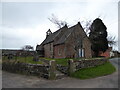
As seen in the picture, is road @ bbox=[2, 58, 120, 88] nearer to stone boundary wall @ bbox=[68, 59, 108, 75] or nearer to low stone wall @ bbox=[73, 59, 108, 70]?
stone boundary wall @ bbox=[68, 59, 108, 75]

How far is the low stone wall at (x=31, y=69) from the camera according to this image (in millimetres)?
12962

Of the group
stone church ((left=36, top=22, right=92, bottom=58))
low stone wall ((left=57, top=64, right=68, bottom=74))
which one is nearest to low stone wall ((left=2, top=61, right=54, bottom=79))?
low stone wall ((left=57, top=64, right=68, bottom=74))

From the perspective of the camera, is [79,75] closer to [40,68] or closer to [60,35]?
[40,68]

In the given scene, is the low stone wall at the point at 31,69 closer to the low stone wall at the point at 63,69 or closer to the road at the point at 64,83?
the road at the point at 64,83

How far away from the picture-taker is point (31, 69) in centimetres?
1434

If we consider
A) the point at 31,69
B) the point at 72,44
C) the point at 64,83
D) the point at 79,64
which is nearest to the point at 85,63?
the point at 79,64

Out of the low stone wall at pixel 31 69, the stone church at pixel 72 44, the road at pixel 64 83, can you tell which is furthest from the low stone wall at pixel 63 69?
the stone church at pixel 72 44

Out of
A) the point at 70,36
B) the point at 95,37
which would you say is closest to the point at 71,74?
the point at 70,36

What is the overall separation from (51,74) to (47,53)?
23.4m

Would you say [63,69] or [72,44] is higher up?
[72,44]

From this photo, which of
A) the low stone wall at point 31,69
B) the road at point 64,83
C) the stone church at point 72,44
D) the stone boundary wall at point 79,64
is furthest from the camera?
the stone church at point 72,44

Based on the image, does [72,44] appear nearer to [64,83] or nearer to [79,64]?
[79,64]

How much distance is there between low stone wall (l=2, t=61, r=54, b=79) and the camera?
1296cm

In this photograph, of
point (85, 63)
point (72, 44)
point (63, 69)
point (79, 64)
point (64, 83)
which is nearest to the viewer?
point (64, 83)
